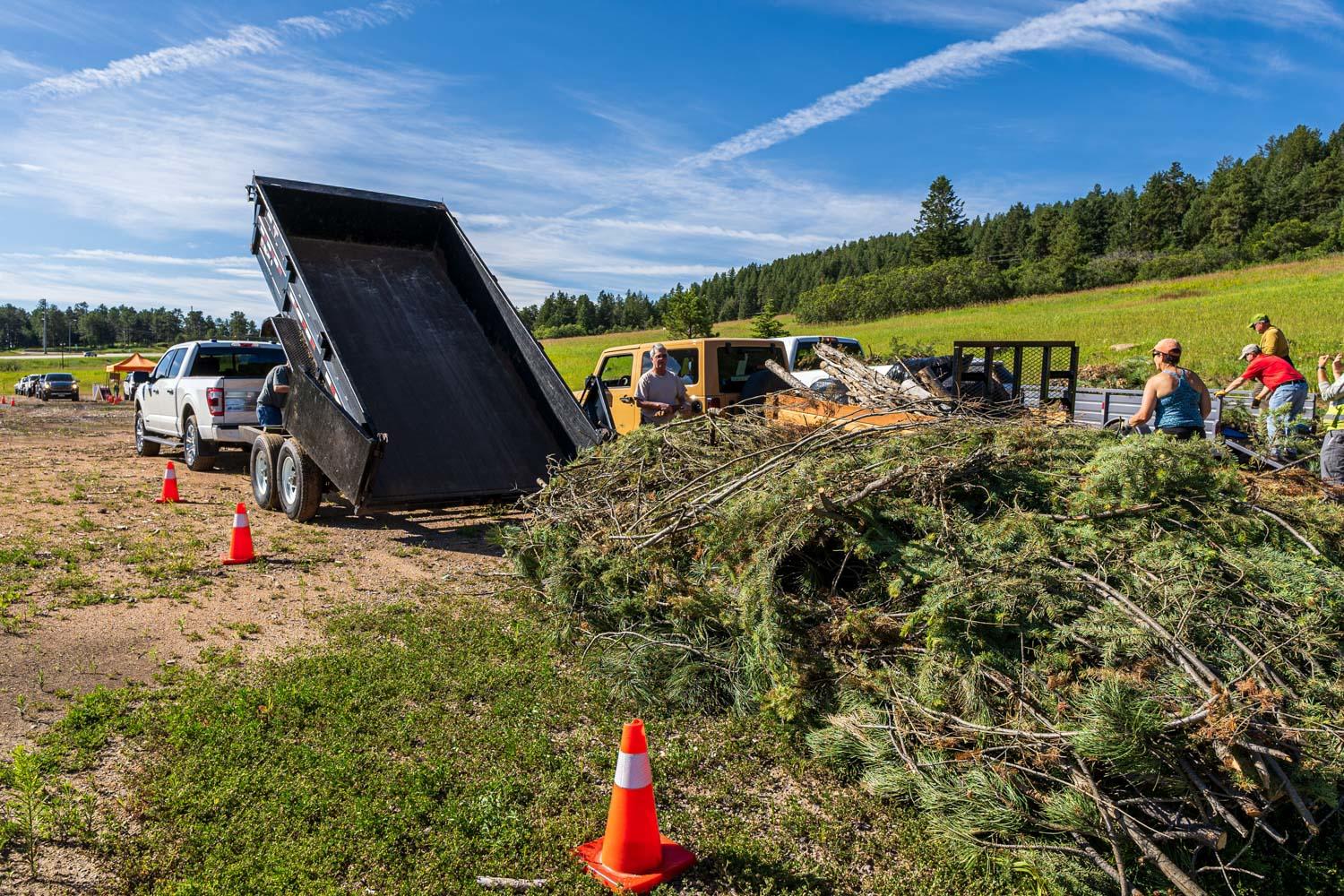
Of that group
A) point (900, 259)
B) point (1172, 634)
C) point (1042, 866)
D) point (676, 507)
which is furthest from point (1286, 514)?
point (900, 259)

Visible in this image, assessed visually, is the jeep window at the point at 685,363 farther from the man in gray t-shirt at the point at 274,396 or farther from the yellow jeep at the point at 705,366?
the man in gray t-shirt at the point at 274,396

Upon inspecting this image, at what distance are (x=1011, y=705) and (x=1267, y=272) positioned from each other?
75.6 meters

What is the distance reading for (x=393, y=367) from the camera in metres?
8.89

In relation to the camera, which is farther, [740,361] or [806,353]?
[806,353]

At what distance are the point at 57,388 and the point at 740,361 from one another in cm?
4639

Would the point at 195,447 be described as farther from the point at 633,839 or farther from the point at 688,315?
the point at 688,315

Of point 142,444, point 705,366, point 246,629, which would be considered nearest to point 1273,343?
point 705,366

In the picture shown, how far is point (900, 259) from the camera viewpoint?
5103 inches

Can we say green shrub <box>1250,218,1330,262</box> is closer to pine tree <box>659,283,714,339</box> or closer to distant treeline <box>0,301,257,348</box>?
pine tree <box>659,283,714,339</box>

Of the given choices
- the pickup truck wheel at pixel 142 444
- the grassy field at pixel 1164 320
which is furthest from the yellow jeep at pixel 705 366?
the grassy field at pixel 1164 320

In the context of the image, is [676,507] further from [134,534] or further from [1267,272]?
[1267,272]

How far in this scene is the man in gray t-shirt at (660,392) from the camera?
8664mm

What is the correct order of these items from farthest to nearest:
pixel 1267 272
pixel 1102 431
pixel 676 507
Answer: pixel 1267 272, pixel 676 507, pixel 1102 431

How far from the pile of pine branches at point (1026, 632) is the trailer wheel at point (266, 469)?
17.8ft
